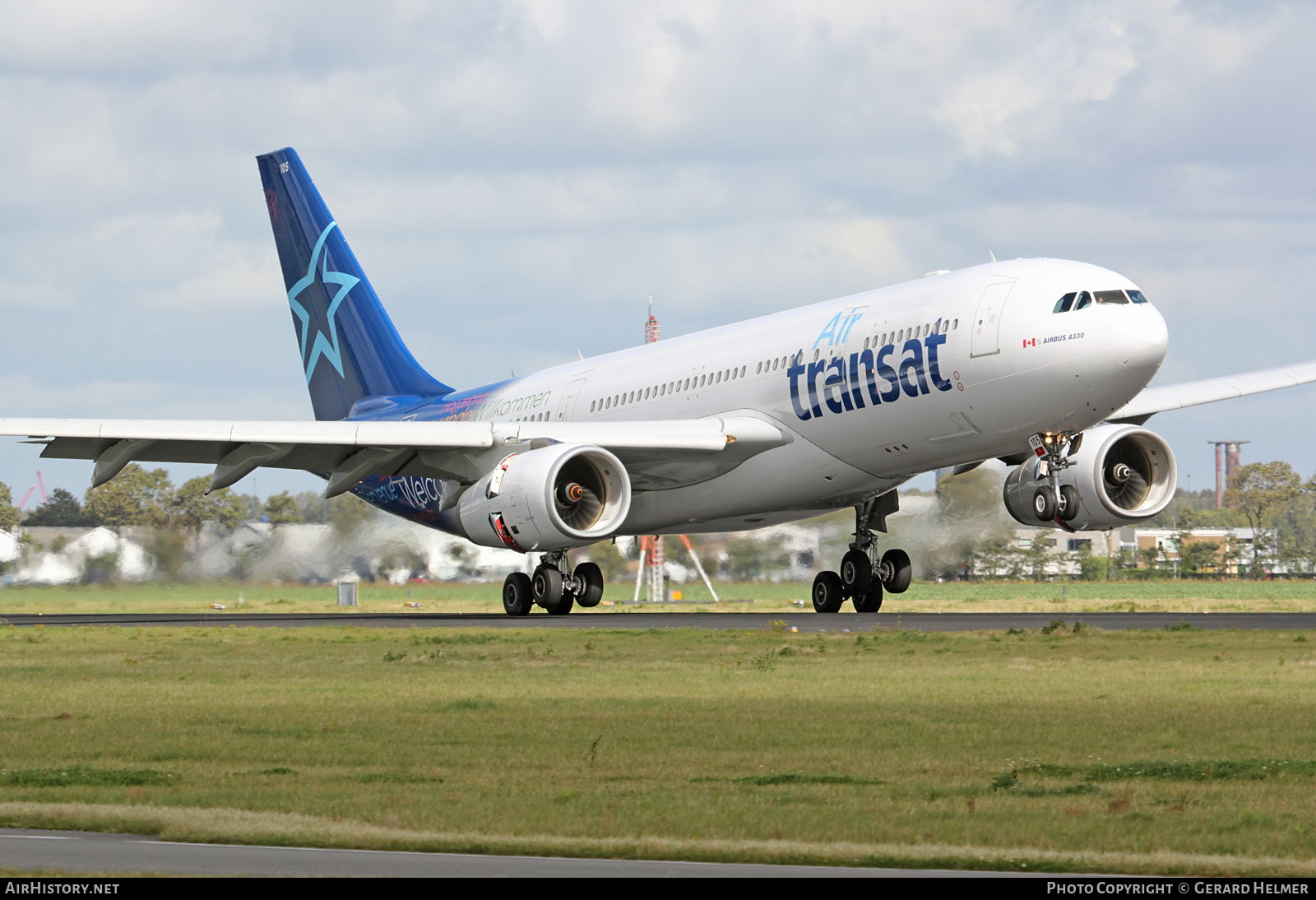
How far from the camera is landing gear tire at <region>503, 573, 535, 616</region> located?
37.5 metres

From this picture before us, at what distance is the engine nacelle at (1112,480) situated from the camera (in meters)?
34.6

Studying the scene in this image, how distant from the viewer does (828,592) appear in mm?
39031

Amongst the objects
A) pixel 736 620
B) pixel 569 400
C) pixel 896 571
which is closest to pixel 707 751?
pixel 736 620

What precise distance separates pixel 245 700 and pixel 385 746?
4.53 meters

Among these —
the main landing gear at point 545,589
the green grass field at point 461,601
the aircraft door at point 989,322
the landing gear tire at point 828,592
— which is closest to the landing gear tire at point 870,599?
the landing gear tire at point 828,592

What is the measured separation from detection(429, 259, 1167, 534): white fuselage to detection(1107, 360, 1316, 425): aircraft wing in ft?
22.7

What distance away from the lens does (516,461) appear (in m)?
33.7

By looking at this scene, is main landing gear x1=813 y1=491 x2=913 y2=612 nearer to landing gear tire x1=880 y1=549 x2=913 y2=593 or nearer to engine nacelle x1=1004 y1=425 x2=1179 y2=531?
landing gear tire x1=880 y1=549 x2=913 y2=593

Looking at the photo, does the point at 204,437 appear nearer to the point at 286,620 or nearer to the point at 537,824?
the point at 286,620

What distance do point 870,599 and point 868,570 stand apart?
0.69 metres

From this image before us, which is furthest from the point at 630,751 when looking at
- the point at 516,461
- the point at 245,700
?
the point at 516,461

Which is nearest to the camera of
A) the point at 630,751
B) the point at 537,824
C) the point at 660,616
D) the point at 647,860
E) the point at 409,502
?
the point at 647,860

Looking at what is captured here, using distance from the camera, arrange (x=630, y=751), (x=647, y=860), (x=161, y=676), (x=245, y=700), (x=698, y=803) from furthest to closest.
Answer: (x=161, y=676)
(x=245, y=700)
(x=630, y=751)
(x=698, y=803)
(x=647, y=860)

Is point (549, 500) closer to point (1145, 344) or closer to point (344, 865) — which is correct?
point (1145, 344)
